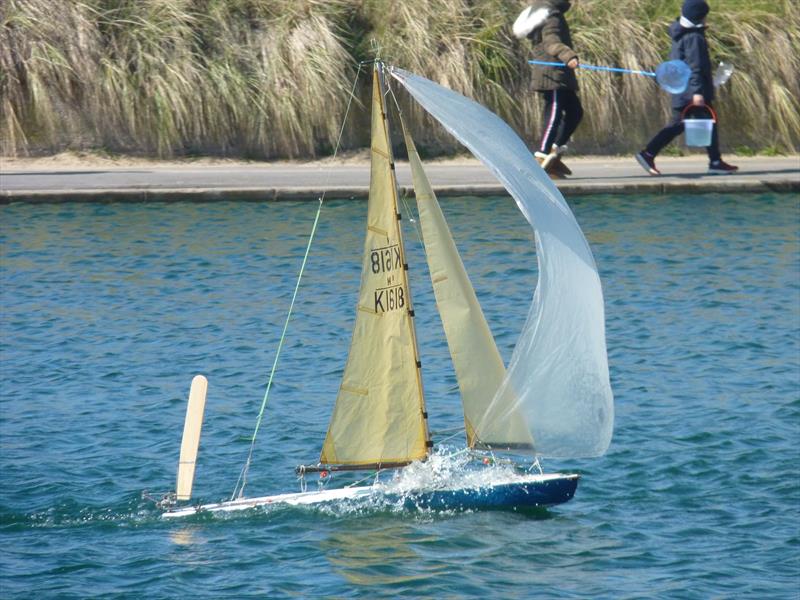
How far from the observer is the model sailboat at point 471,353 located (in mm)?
8875

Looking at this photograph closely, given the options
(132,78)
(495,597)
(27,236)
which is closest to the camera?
(495,597)

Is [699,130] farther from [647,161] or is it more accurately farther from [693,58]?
[693,58]

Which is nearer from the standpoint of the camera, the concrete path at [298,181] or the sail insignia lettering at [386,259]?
the sail insignia lettering at [386,259]

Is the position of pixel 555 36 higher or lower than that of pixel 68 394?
higher

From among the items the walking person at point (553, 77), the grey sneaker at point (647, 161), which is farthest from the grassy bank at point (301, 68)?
the walking person at point (553, 77)

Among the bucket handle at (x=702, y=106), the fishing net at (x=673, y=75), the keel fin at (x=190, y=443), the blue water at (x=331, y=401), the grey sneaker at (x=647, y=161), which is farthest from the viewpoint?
the grey sneaker at (x=647, y=161)

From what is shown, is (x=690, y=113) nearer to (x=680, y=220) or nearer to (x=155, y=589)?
(x=680, y=220)

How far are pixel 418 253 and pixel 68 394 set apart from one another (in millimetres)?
5999

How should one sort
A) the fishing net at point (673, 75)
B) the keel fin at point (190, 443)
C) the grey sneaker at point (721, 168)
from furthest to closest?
the grey sneaker at point (721, 168) < the fishing net at point (673, 75) < the keel fin at point (190, 443)

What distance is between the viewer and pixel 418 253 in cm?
1733

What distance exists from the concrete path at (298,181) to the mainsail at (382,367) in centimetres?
838

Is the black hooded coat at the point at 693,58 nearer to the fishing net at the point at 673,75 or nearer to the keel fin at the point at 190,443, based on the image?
the fishing net at the point at 673,75

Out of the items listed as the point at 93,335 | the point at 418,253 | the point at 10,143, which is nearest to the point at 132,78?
the point at 10,143

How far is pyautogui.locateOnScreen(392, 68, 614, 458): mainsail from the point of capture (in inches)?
347
